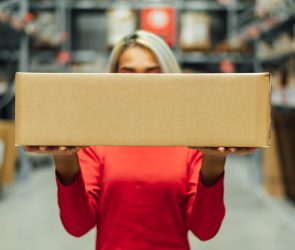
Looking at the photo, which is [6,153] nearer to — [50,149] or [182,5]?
[50,149]

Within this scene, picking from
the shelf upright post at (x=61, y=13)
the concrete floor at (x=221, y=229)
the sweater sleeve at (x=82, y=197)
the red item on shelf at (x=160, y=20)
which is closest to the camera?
the sweater sleeve at (x=82, y=197)

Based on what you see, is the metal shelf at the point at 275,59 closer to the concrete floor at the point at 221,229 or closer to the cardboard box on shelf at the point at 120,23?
the concrete floor at the point at 221,229

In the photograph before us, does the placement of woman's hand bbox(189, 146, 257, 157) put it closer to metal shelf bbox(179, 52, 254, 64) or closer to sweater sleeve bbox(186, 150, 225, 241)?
sweater sleeve bbox(186, 150, 225, 241)

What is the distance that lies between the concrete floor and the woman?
1.91 meters

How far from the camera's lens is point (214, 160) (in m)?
1.06

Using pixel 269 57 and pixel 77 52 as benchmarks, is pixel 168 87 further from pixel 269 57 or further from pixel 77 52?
pixel 77 52

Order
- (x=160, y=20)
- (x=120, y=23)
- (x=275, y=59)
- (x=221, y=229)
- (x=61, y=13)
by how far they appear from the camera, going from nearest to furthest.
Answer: (x=221, y=229), (x=275, y=59), (x=120, y=23), (x=160, y=20), (x=61, y=13)

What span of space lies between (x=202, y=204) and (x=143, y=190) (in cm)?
17

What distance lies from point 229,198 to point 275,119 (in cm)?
80

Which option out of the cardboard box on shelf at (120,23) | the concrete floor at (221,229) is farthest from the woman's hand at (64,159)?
the cardboard box on shelf at (120,23)

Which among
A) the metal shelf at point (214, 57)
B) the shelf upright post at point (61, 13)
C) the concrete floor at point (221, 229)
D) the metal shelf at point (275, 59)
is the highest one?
the shelf upright post at point (61, 13)

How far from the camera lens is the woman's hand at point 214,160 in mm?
956

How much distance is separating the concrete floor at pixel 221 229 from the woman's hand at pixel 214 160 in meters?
2.12

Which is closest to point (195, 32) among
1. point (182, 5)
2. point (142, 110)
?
point (182, 5)
